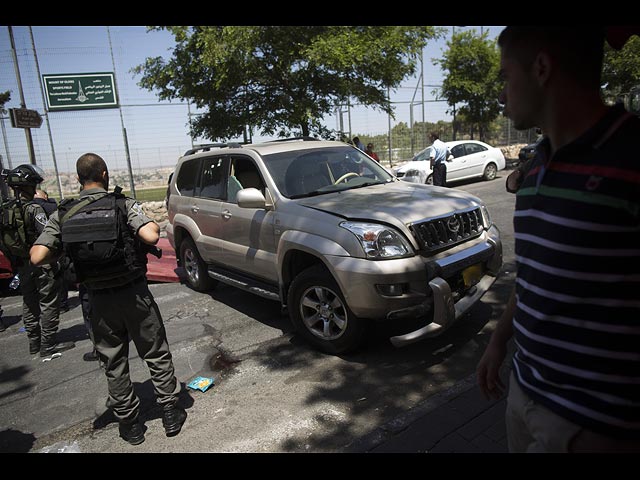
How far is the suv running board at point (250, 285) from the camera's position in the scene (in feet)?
14.9

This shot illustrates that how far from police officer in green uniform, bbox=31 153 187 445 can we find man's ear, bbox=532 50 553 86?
8.27 feet

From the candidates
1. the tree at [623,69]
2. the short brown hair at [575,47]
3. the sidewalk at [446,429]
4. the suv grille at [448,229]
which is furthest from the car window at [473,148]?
the short brown hair at [575,47]

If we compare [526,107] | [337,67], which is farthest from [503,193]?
[526,107]

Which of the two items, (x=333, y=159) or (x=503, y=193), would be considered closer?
(x=333, y=159)

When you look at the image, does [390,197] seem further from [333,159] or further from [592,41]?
[592,41]

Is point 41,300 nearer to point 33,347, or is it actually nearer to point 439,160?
point 33,347

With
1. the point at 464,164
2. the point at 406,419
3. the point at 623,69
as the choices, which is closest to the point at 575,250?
the point at 406,419

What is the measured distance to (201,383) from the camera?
3730 millimetres

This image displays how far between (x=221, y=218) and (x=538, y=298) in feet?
14.5

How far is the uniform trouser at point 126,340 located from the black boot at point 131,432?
4 cm

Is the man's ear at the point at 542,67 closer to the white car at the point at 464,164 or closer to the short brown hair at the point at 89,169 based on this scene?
the short brown hair at the point at 89,169

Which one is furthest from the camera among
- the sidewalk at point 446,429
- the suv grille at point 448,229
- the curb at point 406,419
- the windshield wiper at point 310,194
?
the windshield wiper at point 310,194

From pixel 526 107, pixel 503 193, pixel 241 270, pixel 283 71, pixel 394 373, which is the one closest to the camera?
pixel 526 107
